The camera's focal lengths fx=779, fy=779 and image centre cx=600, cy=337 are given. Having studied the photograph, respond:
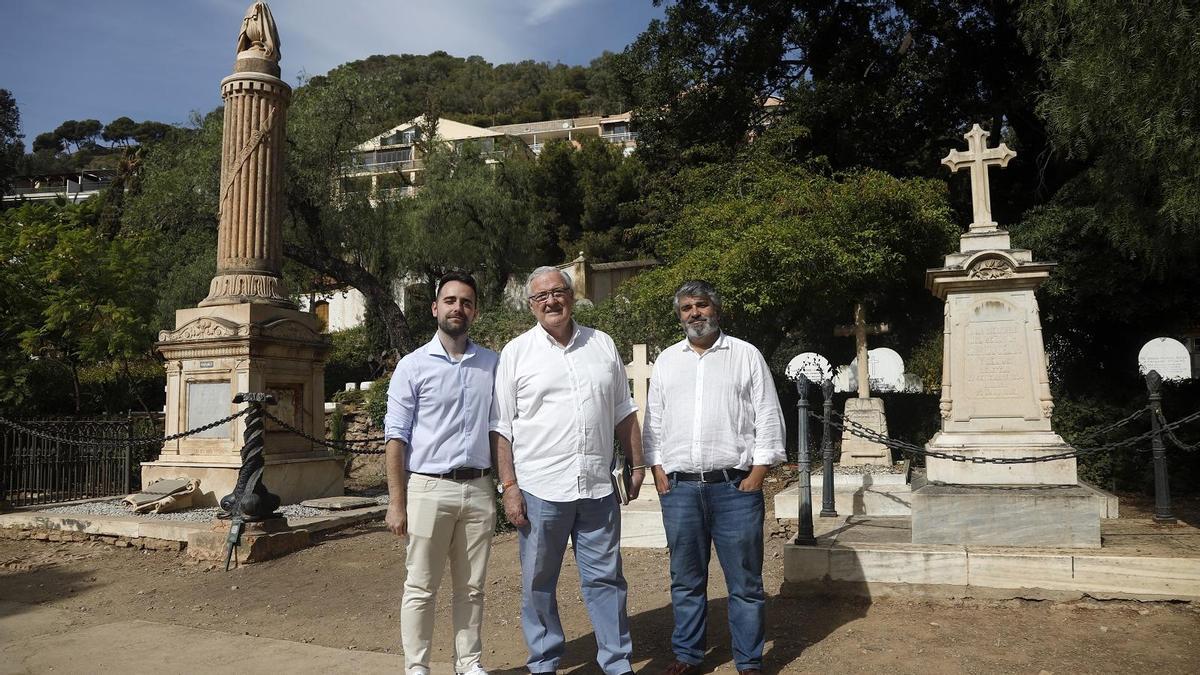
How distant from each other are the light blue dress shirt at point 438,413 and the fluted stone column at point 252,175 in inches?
271

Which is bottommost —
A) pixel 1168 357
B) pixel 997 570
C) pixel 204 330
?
pixel 997 570

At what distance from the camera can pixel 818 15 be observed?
1970 centimetres

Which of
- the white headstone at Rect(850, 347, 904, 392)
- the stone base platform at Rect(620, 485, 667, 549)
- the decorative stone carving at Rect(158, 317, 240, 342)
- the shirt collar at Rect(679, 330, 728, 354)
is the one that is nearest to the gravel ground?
the decorative stone carving at Rect(158, 317, 240, 342)

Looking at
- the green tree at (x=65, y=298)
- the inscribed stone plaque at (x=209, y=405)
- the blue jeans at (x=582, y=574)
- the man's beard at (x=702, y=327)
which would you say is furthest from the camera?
the green tree at (x=65, y=298)

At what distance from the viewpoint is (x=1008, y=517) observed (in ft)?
18.0

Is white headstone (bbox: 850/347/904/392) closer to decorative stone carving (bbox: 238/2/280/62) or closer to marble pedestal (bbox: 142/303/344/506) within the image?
marble pedestal (bbox: 142/303/344/506)

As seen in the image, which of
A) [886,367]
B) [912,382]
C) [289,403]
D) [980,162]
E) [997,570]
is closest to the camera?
[997,570]

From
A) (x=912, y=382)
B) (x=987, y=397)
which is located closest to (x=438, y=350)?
(x=987, y=397)

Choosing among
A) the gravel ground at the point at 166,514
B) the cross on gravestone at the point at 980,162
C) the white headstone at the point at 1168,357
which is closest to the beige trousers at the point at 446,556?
the gravel ground at the point at 166,514

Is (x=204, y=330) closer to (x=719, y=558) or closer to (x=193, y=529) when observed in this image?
(x=193, y=529)

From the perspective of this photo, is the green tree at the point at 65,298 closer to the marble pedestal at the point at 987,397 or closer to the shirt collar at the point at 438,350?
the shirt collar at the point at 438,350

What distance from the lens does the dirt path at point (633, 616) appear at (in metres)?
4.05

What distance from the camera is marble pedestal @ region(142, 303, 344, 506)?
9250mm

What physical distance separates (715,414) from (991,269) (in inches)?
149
